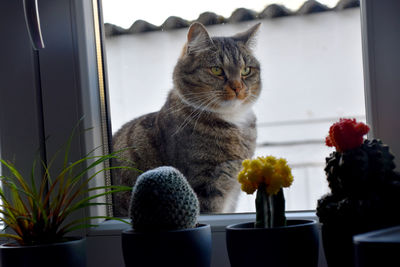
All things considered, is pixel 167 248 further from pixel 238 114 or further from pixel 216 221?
pixel 238 114

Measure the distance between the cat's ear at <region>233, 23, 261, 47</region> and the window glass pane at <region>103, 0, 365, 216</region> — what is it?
0.04 feet

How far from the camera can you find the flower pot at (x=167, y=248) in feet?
2.28

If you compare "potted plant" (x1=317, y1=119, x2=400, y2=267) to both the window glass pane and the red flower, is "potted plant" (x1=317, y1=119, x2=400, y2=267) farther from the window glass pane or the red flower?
the window glass pane

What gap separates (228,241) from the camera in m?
0.70

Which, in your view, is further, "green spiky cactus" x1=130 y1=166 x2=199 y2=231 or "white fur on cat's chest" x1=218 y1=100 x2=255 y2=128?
"white fur on cat's chest" x1=218 y1=100 x2=255 y2=128

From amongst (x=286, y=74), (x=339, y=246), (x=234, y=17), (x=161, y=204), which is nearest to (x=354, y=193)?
(x=339, y=246)

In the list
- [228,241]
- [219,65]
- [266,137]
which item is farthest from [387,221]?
[219,65]

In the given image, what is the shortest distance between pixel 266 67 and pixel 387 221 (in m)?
0.50

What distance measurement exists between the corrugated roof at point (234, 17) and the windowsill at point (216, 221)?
43cm

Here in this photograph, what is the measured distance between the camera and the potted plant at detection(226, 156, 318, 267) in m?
0.66

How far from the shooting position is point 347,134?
663 millimetres

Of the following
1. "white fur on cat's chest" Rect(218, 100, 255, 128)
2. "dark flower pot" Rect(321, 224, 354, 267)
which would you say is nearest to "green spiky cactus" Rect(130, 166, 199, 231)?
"dark flower pot" Rect(321, 224, 354, 267)

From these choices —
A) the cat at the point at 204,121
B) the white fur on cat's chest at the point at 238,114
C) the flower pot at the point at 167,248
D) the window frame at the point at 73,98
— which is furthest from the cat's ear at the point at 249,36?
the flower pot at the point at 167,248

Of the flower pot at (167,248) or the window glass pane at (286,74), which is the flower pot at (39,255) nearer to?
the flower pot at (167,248)
